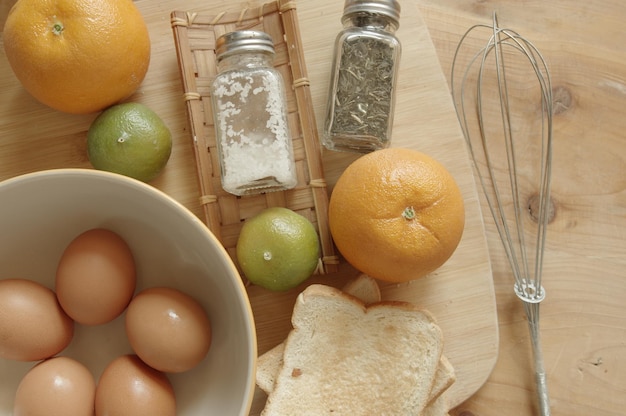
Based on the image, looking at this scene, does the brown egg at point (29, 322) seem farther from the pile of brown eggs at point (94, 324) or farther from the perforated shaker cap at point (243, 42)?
the perforated shaker cap at point (243, 42)

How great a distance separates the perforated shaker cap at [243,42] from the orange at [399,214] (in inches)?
9.1

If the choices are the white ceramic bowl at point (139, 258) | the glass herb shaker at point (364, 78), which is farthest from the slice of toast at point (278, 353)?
the glass herb shaker at point (364, 78)

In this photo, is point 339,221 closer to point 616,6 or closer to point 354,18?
point 354,18

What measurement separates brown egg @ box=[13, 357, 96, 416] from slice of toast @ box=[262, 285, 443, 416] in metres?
0.27

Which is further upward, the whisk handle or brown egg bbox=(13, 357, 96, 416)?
brown egg bbox=(13, 357, 96, 416)

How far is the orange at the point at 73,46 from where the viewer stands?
0.81 meters

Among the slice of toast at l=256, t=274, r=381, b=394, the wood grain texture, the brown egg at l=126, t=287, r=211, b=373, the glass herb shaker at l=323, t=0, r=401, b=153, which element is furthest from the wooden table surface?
the brown egg at l=126, t=287, r=211, b=373

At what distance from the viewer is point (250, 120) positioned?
2.93ft

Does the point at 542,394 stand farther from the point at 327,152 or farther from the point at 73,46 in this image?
the point at 73,46

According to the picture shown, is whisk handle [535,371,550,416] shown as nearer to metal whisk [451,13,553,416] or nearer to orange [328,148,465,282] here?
metal whisk [451,13,553,416]

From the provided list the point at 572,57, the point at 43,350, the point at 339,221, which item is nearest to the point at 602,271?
the point at 572,57

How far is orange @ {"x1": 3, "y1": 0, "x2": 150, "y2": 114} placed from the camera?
81 centimetres

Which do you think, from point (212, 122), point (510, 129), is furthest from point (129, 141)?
point (510, 129)

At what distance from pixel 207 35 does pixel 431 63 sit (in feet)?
1.21
